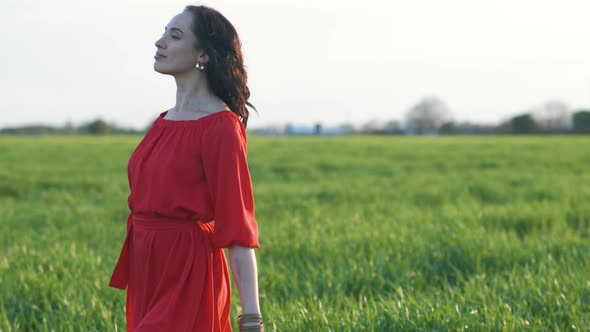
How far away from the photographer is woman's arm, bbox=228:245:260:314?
2.02 m

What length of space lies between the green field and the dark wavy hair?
149 cm

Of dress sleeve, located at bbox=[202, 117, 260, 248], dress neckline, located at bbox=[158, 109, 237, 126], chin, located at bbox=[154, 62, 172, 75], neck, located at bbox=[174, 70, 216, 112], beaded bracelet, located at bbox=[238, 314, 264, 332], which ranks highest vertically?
chin, located at bbox=[154, 62, 172, 75]

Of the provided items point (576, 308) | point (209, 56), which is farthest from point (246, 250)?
point (576, 308)

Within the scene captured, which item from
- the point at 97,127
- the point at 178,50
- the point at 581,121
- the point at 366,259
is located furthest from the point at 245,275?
the point at 97,127

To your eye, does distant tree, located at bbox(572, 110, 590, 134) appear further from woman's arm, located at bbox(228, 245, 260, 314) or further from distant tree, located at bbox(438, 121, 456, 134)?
woman's arm, located at bbox(228, 245, 260, 314)

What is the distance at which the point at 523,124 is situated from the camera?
73.4 meters

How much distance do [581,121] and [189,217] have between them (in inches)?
2870

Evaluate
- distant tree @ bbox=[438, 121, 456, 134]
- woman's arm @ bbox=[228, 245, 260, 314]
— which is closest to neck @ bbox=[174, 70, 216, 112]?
woman's arm @ bbox=[228, 245, 260, 314]

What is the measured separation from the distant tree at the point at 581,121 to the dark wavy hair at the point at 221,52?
6861 cm

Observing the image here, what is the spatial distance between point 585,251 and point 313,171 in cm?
973

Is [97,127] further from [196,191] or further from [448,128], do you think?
[196,191]

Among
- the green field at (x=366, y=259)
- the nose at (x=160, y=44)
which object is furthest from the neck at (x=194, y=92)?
the green field at (x=366, y=259)

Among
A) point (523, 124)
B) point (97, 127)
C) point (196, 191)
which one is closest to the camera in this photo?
point (196, 191)

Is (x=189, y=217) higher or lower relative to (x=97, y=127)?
lower
